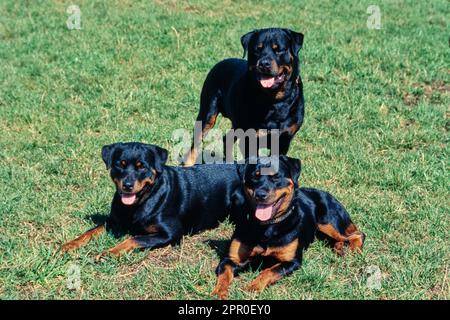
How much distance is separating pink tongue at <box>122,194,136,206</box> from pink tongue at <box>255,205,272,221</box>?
3.19 feet

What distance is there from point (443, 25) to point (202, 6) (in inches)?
160

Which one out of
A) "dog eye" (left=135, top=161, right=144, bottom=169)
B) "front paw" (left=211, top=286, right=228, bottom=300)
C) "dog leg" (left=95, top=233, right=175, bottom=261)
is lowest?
"front paw" (left=211, top=286, right=228, bottom=300)

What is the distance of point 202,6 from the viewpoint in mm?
11750

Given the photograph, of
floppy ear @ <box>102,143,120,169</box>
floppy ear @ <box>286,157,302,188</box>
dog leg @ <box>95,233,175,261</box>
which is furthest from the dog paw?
floppy ear @ <box>102,143,120,169</box>

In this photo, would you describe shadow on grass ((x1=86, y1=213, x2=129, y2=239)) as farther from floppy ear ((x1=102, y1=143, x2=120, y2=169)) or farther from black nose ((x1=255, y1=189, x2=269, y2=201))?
black nose ((x1=255, y1=189, x2=269, y2=201))

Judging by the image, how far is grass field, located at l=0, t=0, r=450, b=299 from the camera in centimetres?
468

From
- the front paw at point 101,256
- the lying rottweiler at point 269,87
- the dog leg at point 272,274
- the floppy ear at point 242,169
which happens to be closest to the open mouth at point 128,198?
the front paw at point 101,256

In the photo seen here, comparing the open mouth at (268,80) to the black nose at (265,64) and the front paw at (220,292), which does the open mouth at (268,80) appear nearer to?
the black nose at (265,64)

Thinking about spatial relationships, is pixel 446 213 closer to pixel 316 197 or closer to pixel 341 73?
pixel 316 197

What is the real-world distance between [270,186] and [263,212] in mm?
194

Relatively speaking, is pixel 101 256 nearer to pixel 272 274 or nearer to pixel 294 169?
pixel 272 274

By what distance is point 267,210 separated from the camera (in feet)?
15.2

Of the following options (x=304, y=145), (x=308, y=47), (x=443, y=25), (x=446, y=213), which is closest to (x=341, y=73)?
(x=308, y=47)

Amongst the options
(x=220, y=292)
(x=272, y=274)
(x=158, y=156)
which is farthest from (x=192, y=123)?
(x=220, y=292)
